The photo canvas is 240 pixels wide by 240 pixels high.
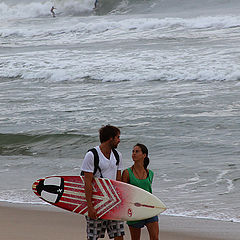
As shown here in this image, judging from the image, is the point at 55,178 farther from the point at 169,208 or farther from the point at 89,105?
the point at 89,105

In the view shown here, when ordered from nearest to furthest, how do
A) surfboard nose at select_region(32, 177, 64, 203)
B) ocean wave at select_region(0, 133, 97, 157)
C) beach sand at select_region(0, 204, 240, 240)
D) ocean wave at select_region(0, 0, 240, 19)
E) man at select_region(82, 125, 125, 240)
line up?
man at select_region(82, 125, 125, 240)
surfboard nose at select_region(32, 177, 64, 203)
beach sand at select_region(0, 204, 240, 240)
ocean wave at select_region(0, 133, 97, 157)
ocean wave at select_region(0, 0, 240, 19)

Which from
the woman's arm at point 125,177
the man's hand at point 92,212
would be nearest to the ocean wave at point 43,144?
the woman's arm at point 125,177

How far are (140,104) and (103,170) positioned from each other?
8.22m

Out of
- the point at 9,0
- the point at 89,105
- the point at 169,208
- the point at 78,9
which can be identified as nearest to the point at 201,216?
the point at 169,208

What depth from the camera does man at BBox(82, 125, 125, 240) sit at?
425cm

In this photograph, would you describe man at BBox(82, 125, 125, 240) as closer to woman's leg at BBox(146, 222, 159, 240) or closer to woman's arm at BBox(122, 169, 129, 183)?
woman's arm at BBox(122, 169, 129, 183)

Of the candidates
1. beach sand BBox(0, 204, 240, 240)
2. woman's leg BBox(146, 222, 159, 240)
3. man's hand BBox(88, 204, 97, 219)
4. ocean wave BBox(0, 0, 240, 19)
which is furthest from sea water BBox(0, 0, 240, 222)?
ocean wave BBox(0, 0, 240, 19)

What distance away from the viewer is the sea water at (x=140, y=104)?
24.3 feet

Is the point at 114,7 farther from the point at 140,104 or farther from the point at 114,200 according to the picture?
the point at 114,200

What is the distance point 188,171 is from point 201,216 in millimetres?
1684

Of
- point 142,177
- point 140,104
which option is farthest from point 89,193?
point 140,104

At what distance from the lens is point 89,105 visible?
41.7 ft

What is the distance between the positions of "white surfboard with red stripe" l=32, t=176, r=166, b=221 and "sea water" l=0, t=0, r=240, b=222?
5.53 feet

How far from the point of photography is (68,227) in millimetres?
5801
